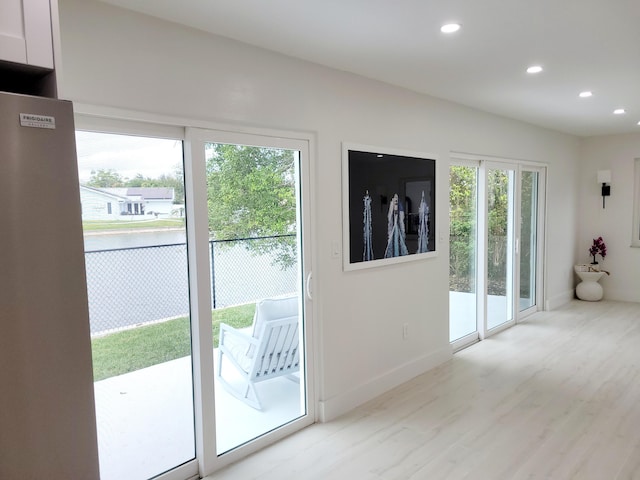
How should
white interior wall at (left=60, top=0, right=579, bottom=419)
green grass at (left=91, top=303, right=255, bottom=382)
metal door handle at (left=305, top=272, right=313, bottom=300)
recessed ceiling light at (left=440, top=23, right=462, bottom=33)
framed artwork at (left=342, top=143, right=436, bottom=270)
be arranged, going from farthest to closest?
framed artwork at (left=342, top=143, right=436, bottom=270) → metal door handle at (left=305, top=272, right=313, bottom=300) → recessed ceiling light at (left=440, top=23, right=462, bottom=33) → green grass at (left=91, top=303, right=255, bottom=382) → white interior wall at (left=60, top=0, right=579, bottom=419)

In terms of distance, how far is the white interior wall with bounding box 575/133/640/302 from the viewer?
7.00 meters

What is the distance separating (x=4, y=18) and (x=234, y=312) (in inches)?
76.3

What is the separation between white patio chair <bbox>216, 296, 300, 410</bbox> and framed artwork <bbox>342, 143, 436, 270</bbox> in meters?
0.61

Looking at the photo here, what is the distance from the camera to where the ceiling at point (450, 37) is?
7.26 ft

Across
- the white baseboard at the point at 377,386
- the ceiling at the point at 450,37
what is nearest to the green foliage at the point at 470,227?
the white baseboard at the point at 377,386

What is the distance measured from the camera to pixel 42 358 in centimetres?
124

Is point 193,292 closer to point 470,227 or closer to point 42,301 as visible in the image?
point 42,301

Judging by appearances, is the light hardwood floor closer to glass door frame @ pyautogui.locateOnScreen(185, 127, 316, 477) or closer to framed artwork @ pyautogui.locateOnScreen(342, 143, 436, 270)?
glass door frame @ pyautogui.locateOnScreen(185, 127, 316, 477)

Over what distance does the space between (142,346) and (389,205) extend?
2.19 m

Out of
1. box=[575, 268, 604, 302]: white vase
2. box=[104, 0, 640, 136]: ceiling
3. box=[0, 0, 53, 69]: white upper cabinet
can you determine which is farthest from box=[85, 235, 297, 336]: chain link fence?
box=[575, 268, 604, 302]: white vase

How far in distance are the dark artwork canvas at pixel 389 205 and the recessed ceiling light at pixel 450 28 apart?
43.8 inches

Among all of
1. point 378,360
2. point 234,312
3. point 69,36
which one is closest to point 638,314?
point 378,360

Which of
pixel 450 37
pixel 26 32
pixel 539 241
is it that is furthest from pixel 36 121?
pixel 539 241

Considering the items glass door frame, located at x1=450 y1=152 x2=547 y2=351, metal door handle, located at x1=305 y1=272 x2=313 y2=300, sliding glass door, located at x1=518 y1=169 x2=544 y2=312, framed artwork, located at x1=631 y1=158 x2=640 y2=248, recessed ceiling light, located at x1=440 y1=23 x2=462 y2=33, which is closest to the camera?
recessed ceiling light, located at x1=440 y1=23 x2=462 y2=33
